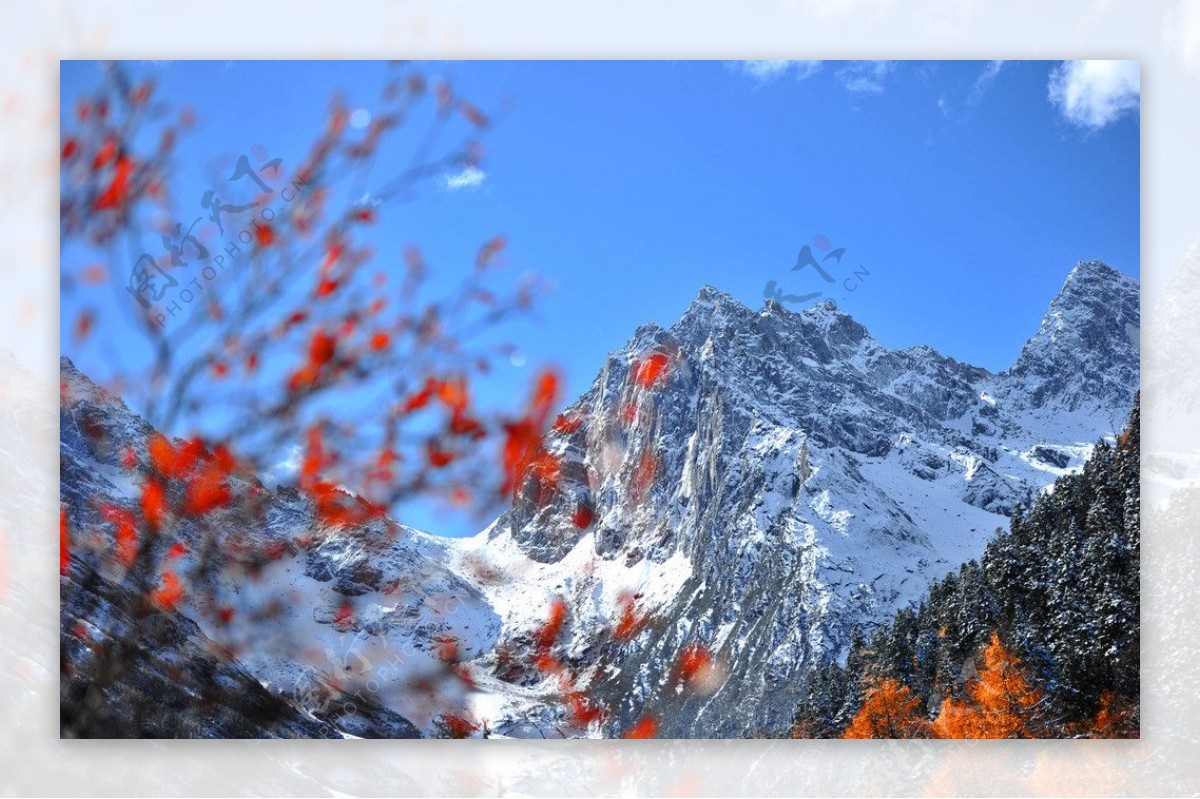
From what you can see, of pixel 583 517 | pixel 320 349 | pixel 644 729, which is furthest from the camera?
pixel 583 517

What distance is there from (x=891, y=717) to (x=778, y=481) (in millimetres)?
1000

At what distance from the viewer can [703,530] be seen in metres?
4.59

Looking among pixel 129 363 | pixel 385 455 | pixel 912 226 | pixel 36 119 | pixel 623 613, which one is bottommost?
pixel 623 613

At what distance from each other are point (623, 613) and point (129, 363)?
2.11 meters

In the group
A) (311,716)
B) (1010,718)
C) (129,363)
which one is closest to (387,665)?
(311,716)

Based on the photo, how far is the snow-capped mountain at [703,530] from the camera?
4.50 metres

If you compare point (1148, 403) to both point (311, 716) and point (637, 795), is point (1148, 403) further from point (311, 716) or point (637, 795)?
point (311, 716)

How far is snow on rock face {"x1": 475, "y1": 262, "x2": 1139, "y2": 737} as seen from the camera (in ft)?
14.8

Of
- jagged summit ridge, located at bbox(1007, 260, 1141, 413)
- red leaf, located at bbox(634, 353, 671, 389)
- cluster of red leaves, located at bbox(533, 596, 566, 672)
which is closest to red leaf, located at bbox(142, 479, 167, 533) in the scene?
cluster of red leaves, located at bbox(533, 596, 566, 672)

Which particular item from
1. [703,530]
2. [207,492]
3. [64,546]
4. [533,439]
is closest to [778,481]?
[703,530]

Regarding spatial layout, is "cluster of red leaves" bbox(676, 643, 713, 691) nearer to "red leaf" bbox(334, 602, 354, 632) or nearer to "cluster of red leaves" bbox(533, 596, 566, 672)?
"cluster of red leaves" bbox(533, 596, 566, 672)

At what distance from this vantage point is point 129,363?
14.6 feet

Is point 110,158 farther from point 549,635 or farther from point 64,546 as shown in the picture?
point 549,635

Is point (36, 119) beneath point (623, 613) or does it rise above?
above
